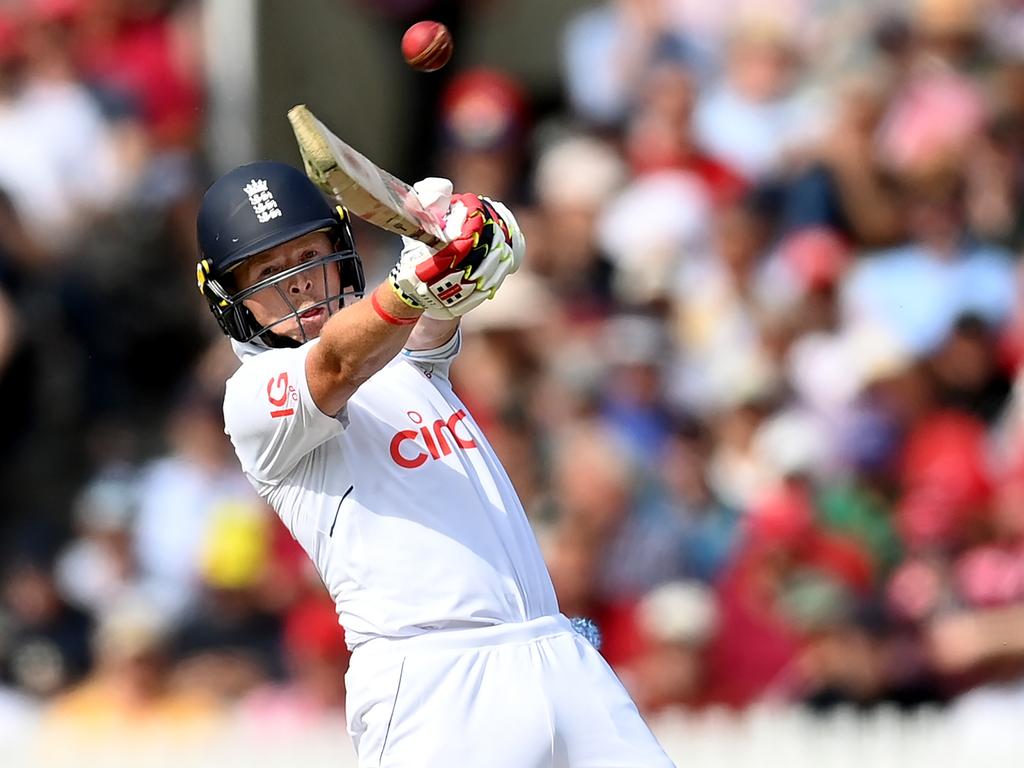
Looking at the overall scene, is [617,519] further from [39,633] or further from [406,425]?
[406,425]

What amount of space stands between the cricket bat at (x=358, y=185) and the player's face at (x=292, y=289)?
0.60 metres

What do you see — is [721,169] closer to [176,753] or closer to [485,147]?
[485,147]

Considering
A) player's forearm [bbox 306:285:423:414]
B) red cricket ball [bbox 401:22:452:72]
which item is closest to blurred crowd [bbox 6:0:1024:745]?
red cricket ball [bbox 401:22:452:72]

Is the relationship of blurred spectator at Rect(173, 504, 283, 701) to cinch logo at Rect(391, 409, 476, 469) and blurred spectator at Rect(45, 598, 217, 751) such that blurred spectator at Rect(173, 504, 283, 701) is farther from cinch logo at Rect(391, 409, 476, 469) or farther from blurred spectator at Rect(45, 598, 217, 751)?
cinch logo at Rect(391, 409, 476, 469)

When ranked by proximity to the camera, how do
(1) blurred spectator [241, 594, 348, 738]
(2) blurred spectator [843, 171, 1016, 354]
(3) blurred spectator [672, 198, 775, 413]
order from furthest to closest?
(3) blurred spectator [672, 198, 775, 413] → (2) blurred spectator [843, 171, 1016, 354] → (1) blurred spectator [241, 594, 348, 738]

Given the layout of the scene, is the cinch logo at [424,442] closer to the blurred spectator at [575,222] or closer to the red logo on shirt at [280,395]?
the red logo on shirt at [280,395]

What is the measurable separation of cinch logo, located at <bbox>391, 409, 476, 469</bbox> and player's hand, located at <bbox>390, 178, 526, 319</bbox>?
0.48 m

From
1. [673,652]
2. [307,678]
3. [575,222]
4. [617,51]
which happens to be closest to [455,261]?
[673,652]

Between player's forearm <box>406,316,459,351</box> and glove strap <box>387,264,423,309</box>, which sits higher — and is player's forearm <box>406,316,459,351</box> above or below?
below

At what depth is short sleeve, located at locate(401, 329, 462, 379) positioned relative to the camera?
4762 millimetres

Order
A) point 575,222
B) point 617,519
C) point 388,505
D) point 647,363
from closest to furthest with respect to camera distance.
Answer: point 388,505 → point 617,519 → point 647,363 → point 575,222

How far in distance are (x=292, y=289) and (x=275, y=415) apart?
1.37ft

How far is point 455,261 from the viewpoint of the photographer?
4.00m

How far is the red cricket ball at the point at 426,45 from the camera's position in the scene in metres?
4.58
